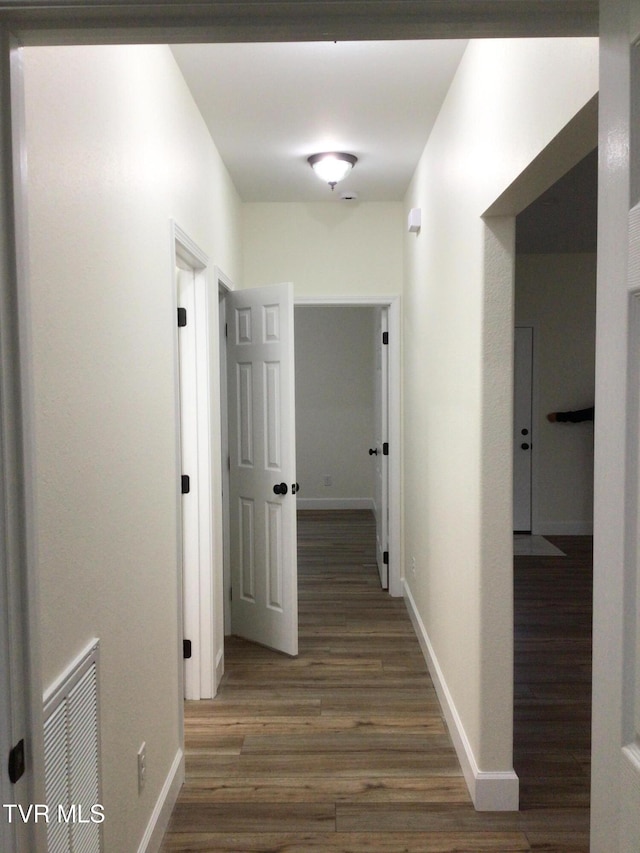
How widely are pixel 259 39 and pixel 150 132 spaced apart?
54.8 inches

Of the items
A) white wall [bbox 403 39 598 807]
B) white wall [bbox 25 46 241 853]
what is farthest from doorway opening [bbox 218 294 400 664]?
white wall [bbox 25 46 241 853]

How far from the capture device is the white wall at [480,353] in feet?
6.29

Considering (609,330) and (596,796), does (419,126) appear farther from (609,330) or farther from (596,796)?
(596,796)

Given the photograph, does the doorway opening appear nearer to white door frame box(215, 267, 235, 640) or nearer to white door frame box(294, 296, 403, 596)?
white door frame box(294, 296, 403, 596)

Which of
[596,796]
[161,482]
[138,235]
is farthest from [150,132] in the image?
[596,796]

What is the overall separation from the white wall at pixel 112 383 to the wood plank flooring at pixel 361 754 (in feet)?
1.12

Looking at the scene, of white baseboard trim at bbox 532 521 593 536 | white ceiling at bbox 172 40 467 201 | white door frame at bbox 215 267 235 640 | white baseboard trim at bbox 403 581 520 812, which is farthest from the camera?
white baseboard trim at bbox 532 521 593 536

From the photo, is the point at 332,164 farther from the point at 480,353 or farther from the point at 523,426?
the point at 523,426

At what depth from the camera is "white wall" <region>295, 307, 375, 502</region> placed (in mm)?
8820

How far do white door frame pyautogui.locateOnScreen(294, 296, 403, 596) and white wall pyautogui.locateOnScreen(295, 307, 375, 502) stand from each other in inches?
139

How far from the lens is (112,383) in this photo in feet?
6.19

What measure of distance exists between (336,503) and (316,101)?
6.12 meters

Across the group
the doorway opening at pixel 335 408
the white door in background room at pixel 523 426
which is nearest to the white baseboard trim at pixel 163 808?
the white door in background room at pixel 523 426

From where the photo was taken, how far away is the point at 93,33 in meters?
1.06
